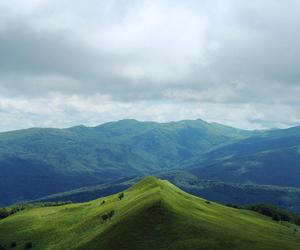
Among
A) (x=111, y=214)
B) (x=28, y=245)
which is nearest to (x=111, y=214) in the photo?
(x=111, y=214)

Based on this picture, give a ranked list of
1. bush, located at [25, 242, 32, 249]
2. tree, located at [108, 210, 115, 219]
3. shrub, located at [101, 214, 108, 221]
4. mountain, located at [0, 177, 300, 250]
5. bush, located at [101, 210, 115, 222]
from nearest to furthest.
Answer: mountain, located at [0, 177, 300, 250], tree, located at [108, 210, 115, 219], bush, located at [101, 210, 115, 222], shrub, located at [101, 214, 108, 221], bush, located at [25, 242, 32, 249]

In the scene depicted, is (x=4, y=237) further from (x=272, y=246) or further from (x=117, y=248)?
(x=272, y=246)

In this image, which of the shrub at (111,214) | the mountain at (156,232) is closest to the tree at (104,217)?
the mountain at (156,232)

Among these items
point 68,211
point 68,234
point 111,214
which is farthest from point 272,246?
point 68,211

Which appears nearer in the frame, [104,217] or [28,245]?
[104,217]

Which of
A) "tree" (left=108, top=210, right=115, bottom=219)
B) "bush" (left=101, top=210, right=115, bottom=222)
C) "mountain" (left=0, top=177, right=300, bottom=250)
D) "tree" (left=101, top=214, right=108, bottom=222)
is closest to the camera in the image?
→ "mountain" (left=0, top=177, right=300, bottom=250)

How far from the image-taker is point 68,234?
13525cm

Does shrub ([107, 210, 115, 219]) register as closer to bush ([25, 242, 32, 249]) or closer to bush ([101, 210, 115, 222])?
bush ([101, 210, 115, 222])

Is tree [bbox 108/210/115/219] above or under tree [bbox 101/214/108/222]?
above

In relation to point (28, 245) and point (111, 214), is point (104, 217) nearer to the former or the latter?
point (111, 214)

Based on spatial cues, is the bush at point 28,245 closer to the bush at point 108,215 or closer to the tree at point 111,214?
the bush at point 108,215

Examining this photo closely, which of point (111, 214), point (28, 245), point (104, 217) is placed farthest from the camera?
point (28, 245)

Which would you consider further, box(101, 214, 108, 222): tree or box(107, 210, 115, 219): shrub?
box(107, 210, 115, 219): shrub

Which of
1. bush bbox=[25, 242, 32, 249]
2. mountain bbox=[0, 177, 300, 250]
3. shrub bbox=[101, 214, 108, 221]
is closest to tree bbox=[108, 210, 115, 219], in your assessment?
mountain bbox=[0, 177, 300, 250]
